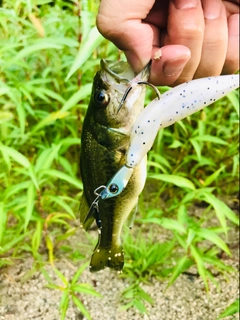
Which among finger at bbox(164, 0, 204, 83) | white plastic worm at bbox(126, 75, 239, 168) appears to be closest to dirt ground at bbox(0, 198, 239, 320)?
white plastic worm at bbox(126, 75, 239, 168)

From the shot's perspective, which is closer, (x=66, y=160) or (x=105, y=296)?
(x=105, y=296)

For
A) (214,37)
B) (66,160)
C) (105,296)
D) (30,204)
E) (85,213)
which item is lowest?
(105,296)

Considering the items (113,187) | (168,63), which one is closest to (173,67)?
(168,63)

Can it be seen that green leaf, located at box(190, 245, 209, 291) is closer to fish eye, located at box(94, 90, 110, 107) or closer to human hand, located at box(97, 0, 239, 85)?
human hand, located at box(97, 0, 239, 85)

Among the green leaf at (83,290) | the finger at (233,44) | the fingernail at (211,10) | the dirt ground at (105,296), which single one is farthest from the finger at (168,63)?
the dirt ground at (105,296)

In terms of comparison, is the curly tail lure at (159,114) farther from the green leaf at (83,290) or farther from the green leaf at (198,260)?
the green leaf at (198,260)

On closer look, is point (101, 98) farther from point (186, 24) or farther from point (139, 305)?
point (139, 305)
